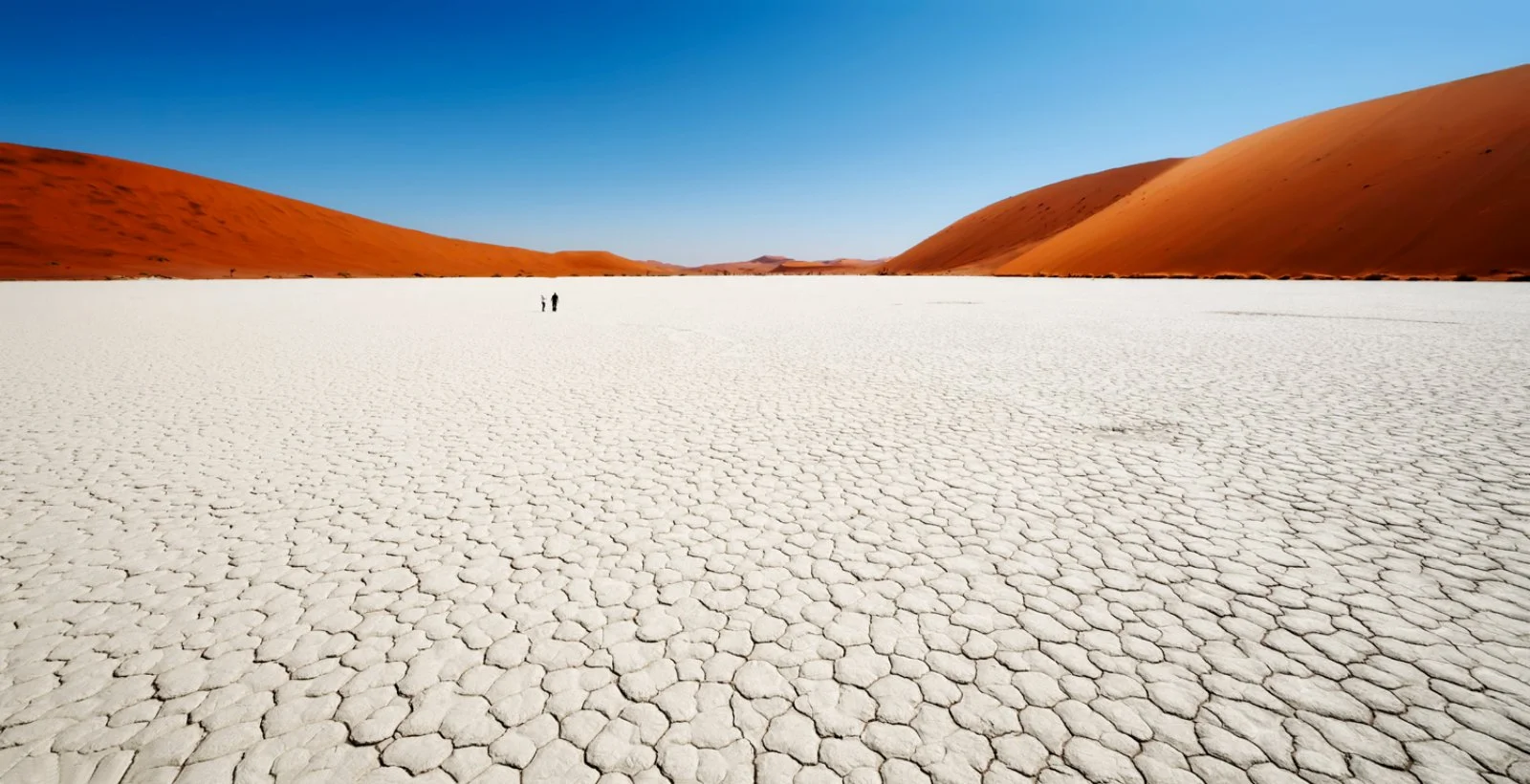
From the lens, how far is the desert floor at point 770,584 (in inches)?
81.7

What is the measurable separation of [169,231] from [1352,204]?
286 ft

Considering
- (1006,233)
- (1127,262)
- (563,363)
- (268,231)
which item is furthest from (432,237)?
(563,363)

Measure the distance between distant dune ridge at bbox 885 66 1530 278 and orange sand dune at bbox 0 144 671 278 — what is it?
62.0m

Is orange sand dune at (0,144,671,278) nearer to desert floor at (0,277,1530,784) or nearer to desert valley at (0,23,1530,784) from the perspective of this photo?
desert valley at (0,23,1530,784)

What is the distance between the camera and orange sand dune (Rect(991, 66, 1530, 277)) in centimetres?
2897

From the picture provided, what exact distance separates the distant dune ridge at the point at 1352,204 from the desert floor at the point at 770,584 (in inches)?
1276

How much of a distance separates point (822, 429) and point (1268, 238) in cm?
4148

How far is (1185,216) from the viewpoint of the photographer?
42.4m

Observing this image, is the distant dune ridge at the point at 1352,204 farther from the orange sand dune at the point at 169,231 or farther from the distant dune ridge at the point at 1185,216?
the orange sand dune at the point at 169,231

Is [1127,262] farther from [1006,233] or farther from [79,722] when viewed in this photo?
[79,722]

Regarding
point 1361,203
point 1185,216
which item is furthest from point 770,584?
point 1185,216

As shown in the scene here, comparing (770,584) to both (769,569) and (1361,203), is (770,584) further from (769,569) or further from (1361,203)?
(1361,203)

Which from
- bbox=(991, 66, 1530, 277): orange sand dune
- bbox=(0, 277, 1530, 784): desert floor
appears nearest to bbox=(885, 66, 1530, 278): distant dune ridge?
bbox=(991, 66, 1530, 277): orange sand dune

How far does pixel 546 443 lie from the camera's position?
5.38 m
